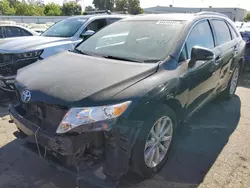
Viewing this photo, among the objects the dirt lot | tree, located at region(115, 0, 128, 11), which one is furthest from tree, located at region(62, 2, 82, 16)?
the dirt lot

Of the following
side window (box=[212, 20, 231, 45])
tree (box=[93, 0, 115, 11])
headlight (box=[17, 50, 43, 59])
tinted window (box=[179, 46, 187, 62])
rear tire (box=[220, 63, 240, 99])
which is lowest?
rear tire (box=[220, 63, 240, 99])

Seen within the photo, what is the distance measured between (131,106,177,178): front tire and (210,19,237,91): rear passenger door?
5.71ft

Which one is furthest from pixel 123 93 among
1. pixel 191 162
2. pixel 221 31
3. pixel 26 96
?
pixel 221 31

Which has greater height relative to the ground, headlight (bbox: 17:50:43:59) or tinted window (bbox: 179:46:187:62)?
tinted window (bbox: 179:46:187:62)

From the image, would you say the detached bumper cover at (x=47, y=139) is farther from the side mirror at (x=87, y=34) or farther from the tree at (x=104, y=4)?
the tree at (x=104, y=4)

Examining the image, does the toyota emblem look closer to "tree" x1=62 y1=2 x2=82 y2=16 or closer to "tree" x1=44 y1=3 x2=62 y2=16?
"tree" x1=44 y1=3 x2=62 y2=16

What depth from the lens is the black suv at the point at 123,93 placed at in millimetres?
2123

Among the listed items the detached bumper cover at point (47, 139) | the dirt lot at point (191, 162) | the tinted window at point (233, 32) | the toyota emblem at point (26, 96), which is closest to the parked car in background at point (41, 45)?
the dirt lot at point (191, 162)

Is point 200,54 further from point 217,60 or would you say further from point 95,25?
point 95,25

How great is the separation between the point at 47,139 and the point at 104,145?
1.66 feet

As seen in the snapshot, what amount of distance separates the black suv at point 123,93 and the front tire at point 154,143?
10mm

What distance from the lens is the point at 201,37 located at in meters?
3.46

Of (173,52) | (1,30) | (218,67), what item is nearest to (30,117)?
(173,52)

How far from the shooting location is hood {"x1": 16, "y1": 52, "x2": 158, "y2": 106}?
2.18m
